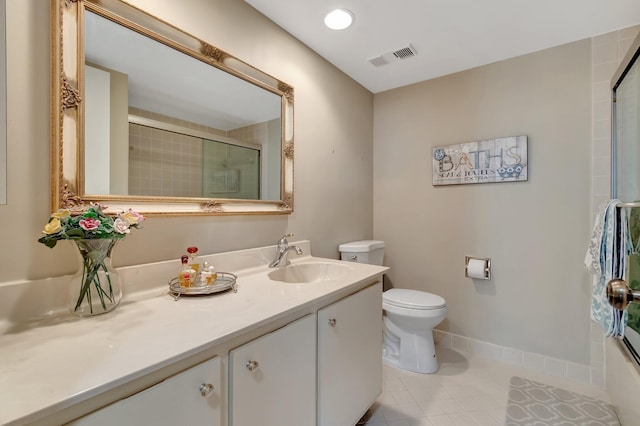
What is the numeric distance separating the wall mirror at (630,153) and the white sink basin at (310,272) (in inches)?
55.6

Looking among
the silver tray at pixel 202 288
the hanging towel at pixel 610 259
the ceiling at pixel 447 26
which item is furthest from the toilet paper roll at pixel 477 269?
the silver tray at pixel 202 288

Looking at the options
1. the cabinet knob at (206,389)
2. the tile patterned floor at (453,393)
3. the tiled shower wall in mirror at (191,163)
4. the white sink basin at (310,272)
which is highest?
the tiled shower wall in mirror at (191,163)

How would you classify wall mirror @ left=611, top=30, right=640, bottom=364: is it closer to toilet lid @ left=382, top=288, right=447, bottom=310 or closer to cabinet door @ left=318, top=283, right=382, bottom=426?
toilet lid @ left=382, top=288, right=447, bottom=310

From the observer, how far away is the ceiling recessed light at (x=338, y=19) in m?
1.60

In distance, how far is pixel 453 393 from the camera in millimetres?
1737

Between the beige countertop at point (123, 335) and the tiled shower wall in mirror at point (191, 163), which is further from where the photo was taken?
the tiled shower wall in mirror at point (191, 163)

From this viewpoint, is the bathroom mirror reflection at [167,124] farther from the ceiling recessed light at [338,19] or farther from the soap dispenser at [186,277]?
the ceiling recessed light at [338,19]

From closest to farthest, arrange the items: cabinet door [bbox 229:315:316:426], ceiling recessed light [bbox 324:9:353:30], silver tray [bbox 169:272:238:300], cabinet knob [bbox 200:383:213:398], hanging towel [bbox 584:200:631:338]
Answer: cabinet knob [bbox 200:383:213:398] < cabinet door [bbox 229:315:316:426] < silver tray [bbox 169:272:238:300] < hanging towel [bbox 584:200:631:338] < ceiling recessed light [bbox 324:9:353:30]

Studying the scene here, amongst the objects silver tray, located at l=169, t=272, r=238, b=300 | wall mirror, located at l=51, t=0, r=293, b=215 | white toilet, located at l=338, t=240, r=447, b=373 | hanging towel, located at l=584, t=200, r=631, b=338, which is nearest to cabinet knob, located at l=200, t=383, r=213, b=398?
silver tray, located at l=169, t=272, r=238, b=300

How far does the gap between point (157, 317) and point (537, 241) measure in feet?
7.57

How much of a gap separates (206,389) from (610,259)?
5.98ft

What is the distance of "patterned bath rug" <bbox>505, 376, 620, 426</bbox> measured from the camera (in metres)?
1.50

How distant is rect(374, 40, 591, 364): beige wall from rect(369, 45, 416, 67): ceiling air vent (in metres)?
0.46

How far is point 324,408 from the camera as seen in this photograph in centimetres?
114
